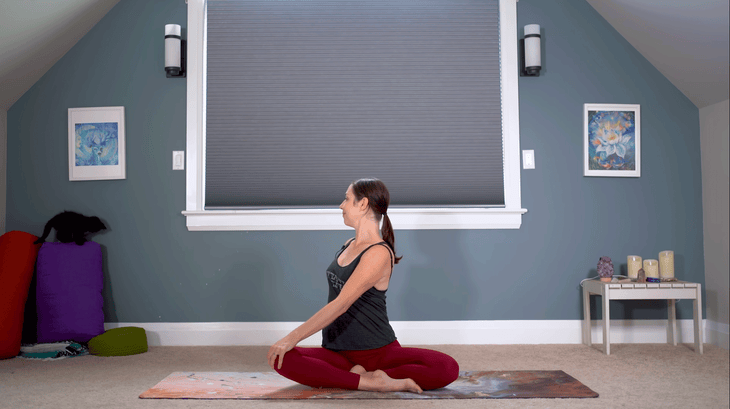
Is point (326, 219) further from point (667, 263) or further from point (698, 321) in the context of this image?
point (698, 321)

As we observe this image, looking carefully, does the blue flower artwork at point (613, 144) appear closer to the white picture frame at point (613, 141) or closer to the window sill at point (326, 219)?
the white picture frame at point (613, 141)

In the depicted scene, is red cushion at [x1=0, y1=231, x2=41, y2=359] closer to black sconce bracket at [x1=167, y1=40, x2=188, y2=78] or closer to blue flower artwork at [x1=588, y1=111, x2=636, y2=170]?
black sconce bracket at [x1=167, y1=40, x2=188, y2=78]

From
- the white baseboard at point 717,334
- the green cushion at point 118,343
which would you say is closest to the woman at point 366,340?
the green cushion at point 118,343

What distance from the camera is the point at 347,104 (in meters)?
3.38

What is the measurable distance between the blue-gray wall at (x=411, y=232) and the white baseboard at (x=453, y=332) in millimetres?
55

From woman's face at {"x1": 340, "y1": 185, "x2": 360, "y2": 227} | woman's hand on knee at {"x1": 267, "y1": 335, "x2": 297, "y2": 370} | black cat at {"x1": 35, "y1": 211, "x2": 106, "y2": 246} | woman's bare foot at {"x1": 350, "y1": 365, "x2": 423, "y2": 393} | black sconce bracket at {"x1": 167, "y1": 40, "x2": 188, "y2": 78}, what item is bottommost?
woman's bare foot at {"x1": 350, "y1": 365, "x2": 423, "y2": 393}

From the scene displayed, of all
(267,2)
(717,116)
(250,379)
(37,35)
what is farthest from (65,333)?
(717,116)

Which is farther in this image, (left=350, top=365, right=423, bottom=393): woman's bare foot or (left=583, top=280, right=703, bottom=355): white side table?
(left=583, top=280, right=703, bottom=355): white side table

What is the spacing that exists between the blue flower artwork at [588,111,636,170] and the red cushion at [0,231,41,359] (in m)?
3.66

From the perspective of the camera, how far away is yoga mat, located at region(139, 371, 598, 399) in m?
2.05

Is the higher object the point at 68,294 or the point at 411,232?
the point at 411,232

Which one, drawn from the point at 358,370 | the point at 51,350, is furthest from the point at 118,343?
the point at 358,370

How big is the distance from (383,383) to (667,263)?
2105 mm

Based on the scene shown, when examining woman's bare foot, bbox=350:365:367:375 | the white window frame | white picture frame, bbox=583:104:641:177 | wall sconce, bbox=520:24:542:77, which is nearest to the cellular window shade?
the white window frame
